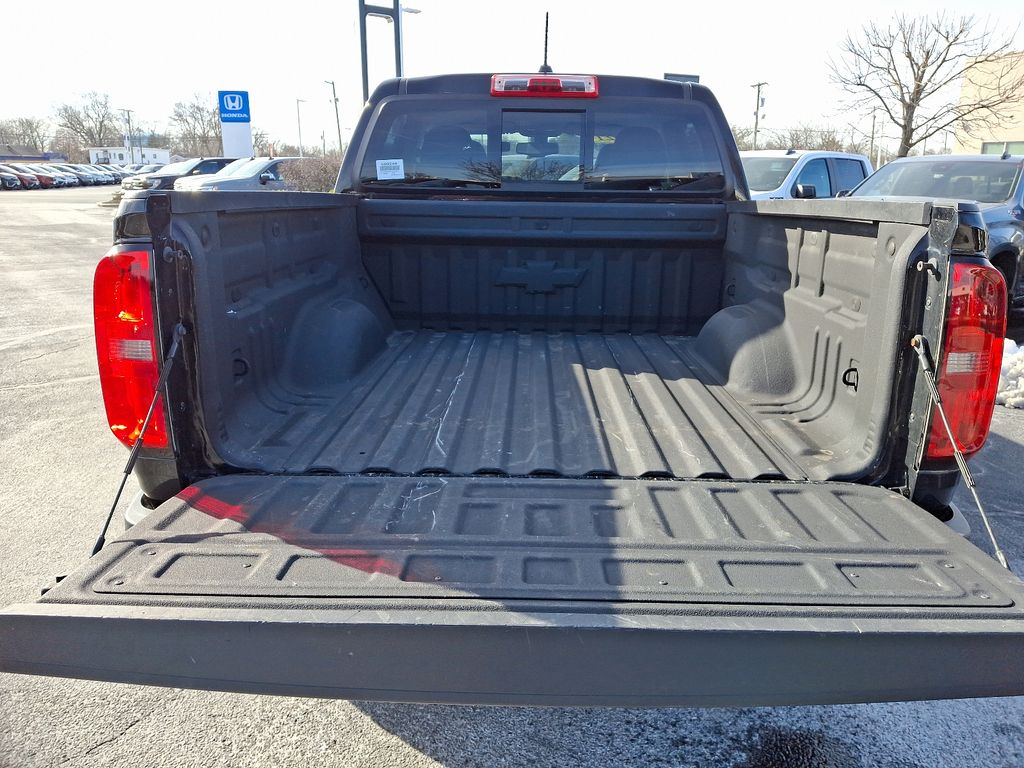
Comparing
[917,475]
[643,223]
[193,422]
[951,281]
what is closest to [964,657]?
[917,475]

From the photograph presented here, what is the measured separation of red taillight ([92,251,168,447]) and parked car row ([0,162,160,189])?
54.0 metres

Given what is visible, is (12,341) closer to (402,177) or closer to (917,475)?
(402,177)

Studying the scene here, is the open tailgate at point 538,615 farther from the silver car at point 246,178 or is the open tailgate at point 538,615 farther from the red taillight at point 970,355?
the silver car at point 246,178

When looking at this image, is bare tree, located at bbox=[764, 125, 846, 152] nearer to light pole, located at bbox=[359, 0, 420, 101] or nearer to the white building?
light pole, located at bbox=[359, 0, 420, 101]

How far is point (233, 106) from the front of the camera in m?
19.7

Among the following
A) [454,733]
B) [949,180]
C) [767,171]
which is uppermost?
[767,171]

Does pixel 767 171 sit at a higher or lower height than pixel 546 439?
higher

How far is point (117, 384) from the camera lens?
220 centimetres

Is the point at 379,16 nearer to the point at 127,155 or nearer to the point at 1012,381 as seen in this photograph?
the point at 1012,381

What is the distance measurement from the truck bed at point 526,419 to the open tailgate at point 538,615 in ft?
Result: 1.65

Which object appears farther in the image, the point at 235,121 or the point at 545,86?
the point at 235,121

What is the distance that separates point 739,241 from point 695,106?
885 mm

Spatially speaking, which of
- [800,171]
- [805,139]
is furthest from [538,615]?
[805,139]

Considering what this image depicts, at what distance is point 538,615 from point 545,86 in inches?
129
